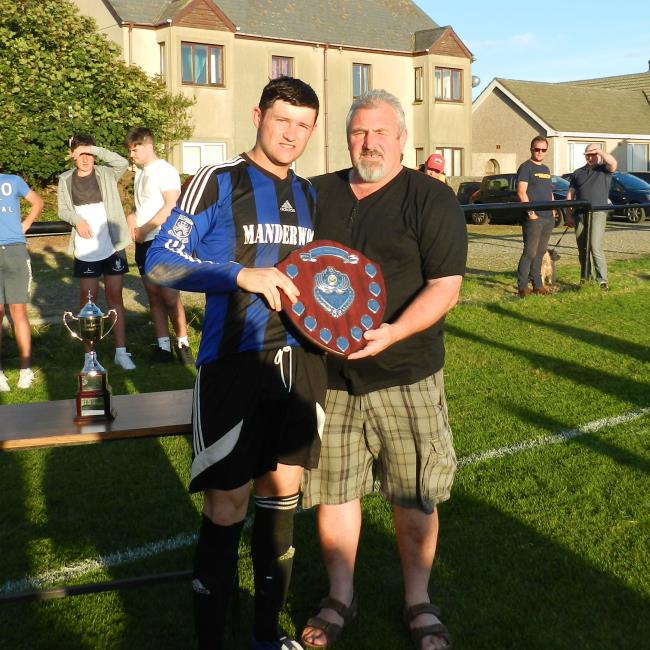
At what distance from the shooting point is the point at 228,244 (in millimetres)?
3277

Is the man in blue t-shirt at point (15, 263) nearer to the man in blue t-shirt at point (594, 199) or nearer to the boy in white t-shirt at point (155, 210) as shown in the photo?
the boy in white t-shirt at point (155, 210)

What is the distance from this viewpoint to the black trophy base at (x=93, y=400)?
3.75 meters

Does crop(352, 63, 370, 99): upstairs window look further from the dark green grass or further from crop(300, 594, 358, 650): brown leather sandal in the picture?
crop(300, 594, 358, 650): brown leather sandal

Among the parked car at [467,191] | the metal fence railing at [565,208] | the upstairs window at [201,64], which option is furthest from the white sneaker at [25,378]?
the upstairs window at [201,64]

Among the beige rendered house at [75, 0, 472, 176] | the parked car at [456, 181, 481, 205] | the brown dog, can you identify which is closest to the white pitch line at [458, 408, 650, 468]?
the brown dog

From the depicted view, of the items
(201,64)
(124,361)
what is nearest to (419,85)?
(201,64)

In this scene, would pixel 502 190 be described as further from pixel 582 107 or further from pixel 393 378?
pixel 393 378

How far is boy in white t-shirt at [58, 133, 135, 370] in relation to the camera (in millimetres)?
8500

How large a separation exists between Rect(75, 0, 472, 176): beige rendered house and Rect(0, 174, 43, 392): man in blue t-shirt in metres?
26.4

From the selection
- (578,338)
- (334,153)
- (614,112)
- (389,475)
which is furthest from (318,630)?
(614,112)

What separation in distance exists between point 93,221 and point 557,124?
43.8 metres

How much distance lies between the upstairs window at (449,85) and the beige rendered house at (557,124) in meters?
5.98

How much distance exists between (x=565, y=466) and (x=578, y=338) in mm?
4272

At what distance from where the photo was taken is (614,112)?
53531 mm
